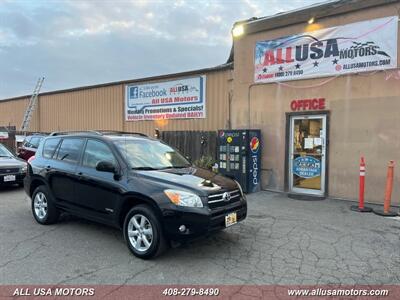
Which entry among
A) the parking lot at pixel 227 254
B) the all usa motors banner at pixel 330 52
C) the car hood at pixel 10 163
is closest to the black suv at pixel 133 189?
the parking lot at pixel 227 254

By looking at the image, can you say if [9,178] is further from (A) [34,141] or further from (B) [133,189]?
(B) [133,189]

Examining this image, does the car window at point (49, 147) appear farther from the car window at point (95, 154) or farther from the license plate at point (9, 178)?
the license plate at point (9, 178)

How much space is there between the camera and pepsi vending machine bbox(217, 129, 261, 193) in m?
9.16

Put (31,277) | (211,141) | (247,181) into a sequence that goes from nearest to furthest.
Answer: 1. (31,277)
2. (247,181)
3. (211,141)

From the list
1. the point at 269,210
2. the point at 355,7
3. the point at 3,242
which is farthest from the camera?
the point at 355,7

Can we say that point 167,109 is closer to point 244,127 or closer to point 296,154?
point 244,127

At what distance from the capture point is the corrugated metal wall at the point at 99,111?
11.3 meters

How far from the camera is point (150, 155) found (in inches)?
219

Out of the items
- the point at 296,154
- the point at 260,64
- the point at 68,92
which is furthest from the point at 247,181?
the point at 68,92

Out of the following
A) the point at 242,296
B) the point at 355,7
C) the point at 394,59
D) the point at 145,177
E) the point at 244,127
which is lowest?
the point at 242,296

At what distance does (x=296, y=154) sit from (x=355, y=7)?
12.5ft

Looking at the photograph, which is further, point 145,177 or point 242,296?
point 145,177

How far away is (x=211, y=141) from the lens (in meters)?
11.2

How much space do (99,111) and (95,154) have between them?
418 inches
